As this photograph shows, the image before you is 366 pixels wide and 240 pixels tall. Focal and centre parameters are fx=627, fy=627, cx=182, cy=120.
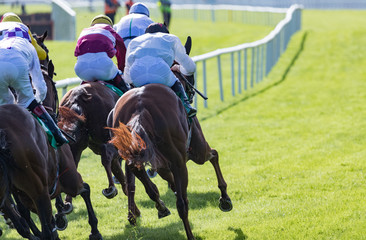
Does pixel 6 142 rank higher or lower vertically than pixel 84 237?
higher

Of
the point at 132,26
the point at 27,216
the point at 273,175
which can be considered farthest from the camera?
the point at 273,175

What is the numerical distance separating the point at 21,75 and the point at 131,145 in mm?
1077

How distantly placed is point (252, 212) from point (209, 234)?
0.77 m

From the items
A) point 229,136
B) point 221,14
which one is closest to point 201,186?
point 229,136

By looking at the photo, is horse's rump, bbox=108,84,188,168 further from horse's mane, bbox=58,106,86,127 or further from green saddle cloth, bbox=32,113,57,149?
horse's mane, bbox=58,106,86,127

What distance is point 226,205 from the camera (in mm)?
6789

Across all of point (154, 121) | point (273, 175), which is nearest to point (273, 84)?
point (273, 175)

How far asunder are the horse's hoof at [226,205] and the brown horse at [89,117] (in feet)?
3.96

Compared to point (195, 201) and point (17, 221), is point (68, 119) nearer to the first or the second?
point (17, 221)

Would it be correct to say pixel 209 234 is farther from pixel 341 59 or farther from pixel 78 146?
pixel 341 59

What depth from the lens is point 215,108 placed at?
1380 cm

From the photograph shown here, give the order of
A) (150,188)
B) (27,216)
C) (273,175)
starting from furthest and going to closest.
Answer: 1. (273,175)
2. (150,188)
3. (27,216)

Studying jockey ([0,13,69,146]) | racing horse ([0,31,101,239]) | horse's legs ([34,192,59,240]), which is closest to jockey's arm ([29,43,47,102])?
jockey ([0,13,69,146])

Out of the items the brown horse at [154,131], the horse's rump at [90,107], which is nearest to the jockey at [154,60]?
the brown horse at [154,131]
